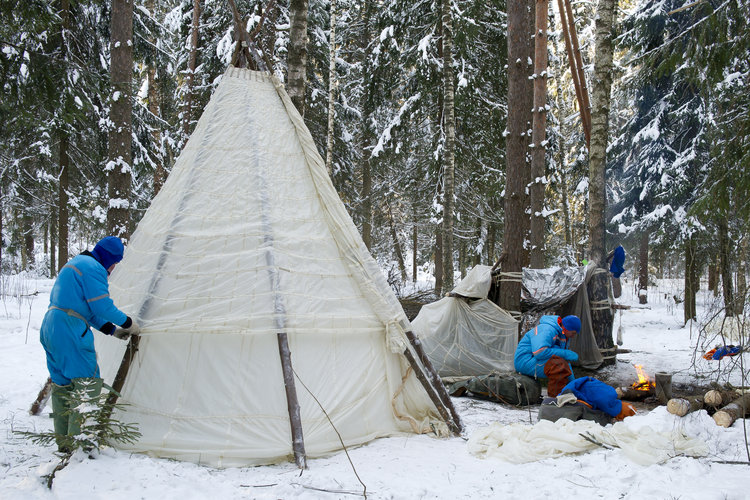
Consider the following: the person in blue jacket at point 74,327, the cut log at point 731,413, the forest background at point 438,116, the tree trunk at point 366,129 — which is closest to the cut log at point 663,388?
the cut log at point 731,413

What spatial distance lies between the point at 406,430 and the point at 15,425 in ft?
11.7

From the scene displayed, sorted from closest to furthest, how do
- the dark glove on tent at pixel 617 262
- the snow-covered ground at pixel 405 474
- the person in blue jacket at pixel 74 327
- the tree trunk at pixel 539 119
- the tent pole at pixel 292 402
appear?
the snow-covered ground at pixel 405 474, the person in blue jacket at pixel 74 327, the tent pole at pixel 292 402, the dark glove on tent at pixel 617 262, the tree trunk at pixel 539 119

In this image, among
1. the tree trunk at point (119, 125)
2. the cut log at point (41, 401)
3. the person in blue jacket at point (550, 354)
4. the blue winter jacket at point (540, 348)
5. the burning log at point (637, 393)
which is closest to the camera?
the cut log at point (41, 401)

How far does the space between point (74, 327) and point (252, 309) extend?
1312mm

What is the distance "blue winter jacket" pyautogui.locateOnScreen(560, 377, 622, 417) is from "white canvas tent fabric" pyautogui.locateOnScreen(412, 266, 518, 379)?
2337 millimetres

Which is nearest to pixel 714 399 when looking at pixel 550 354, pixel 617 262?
pixel 550 354

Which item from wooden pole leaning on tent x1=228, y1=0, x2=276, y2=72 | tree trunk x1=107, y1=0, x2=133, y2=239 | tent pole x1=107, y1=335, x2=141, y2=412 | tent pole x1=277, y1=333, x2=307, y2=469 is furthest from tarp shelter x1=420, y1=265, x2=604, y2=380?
tree trunk x1=107, y1=0, x2=133, y2=239

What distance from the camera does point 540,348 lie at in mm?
6207

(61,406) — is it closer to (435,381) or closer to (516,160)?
(435,381)

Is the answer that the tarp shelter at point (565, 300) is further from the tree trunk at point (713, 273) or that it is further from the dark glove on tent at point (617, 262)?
the tree trunk at point (713, 273)

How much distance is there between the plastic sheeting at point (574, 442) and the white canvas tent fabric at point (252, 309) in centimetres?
70

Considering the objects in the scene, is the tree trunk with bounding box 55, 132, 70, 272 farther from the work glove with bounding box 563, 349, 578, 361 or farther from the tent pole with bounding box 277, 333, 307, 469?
the work glove with bounding box 563, 349, 578, 361

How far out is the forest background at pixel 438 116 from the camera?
299 inches

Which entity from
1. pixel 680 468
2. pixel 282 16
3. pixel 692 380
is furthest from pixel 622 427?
pixel 282 16
